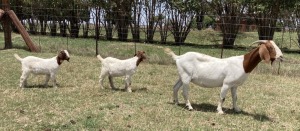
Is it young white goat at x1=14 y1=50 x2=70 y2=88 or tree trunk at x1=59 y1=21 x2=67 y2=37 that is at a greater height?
tree trunk at x1=59 y1=21 x2=67 y2=37

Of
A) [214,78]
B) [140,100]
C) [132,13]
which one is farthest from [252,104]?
[132,13]

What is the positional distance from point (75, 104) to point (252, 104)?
3941 mm

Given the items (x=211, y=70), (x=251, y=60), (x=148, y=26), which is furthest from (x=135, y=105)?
(x=148, y=26)

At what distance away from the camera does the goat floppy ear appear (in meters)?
7.17

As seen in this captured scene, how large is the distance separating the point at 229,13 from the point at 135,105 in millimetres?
18441

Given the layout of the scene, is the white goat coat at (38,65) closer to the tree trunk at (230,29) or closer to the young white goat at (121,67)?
the young white goat at (121,67)

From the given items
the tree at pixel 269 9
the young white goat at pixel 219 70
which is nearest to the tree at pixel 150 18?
the tree at pixel 269 9

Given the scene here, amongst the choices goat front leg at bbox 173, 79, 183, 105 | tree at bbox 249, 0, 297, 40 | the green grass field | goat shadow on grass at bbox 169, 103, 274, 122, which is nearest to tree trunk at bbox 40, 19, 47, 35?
tree at bbox 249, 0, 297, 40

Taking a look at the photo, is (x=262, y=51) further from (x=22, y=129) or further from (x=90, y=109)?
(x=22, y=129)

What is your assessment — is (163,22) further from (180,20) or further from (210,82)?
(210,82)

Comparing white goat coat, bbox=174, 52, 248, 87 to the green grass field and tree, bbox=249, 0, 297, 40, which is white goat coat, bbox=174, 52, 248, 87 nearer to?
the green grass field

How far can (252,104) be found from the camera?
8969 millimetres

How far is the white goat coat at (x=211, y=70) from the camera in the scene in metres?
7.70

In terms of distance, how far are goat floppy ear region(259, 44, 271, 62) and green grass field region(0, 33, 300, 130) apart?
3.93ft
